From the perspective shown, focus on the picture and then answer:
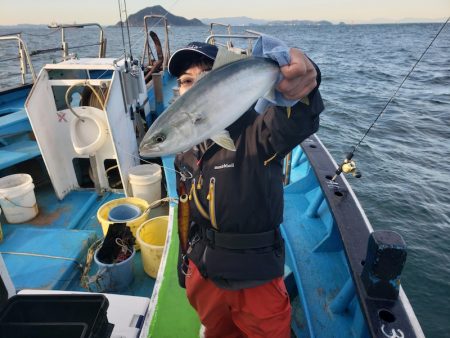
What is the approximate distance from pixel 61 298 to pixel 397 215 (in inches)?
291

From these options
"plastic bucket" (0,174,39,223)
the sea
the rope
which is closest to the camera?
the rope

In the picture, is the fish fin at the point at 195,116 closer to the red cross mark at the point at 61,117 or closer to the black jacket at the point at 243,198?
the black jacket at the point at 243,198

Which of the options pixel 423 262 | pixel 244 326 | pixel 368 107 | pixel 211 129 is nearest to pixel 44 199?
pixel 244 326

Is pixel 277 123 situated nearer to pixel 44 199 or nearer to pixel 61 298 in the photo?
pixel 61 298

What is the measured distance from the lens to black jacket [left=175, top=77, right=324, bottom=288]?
195 cm

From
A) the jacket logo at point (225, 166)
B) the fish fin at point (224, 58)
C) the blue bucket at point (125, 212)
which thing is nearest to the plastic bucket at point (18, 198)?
the blue bucket at point (125, 212)

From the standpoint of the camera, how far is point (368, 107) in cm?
1478

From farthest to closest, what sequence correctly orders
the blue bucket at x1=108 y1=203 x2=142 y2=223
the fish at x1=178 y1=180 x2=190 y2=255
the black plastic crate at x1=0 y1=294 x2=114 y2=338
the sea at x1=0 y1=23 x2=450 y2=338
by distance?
the sea at x1=0 y1=23 x2=450 y2=338, the blue bucket at x1=108 y1=203 x2=142 y2=223, the fish at x1=178 y1=180 x2=190 y2=255, the black plastic crate at x1=0 y1=294 x2=114 y2=338

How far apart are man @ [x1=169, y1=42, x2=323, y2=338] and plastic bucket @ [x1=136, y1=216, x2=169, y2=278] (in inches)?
64.6

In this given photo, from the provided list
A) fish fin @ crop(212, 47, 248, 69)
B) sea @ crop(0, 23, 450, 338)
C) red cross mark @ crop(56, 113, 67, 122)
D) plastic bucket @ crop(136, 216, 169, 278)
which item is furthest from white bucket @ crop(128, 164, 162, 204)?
fish fin @ crop(212, 47, 248, 69)

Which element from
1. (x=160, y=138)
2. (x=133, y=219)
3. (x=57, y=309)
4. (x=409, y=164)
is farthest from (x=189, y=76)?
(x=409, y=164)

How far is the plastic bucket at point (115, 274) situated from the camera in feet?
11.8

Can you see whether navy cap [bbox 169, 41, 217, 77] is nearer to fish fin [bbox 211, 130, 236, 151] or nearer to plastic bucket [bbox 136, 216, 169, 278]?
fish fin [bbox 211, 130, 236, 151]

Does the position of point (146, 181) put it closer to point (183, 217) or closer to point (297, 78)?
point (183, 217)
